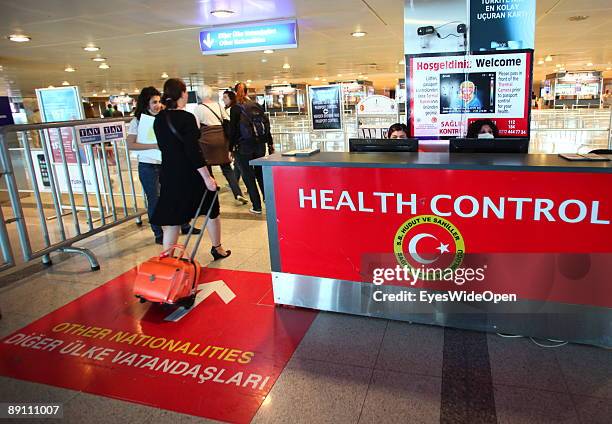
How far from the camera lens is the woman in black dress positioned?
10.6ft

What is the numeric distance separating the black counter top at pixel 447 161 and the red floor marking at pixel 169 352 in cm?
109

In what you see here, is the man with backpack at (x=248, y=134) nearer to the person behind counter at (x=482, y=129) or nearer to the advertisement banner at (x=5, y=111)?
the advertisement banner at (x=5, y=111)

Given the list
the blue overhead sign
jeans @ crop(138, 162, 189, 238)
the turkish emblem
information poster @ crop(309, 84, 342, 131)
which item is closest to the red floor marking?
the turkish emblem

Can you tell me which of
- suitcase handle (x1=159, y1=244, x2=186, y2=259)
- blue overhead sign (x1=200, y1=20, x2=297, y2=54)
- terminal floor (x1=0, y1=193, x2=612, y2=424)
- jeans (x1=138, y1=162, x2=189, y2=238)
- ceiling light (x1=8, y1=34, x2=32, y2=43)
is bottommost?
terminal floor (x1=0, y1=193, x2=612, y2=424)

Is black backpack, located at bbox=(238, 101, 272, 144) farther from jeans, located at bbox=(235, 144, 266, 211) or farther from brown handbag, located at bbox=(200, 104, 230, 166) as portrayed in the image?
brown handbag, located at bbox=(200, 104, 230, 166)

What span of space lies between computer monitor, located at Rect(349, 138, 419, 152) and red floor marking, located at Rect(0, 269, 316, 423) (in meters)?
1.24

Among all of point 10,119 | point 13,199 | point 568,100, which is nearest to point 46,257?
point 13,199

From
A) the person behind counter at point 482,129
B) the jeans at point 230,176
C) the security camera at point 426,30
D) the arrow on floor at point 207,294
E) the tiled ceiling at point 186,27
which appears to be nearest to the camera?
the arrow on floor at point 207,294

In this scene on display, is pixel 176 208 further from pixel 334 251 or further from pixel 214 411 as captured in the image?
pixel 214 411

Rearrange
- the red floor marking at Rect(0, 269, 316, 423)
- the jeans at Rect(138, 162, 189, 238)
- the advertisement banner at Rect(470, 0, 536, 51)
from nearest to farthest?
the red floor marking at Rect(0, 269, 316, 423)
the advertisement banner at Rect(470, 0, 536, 51)
the jeans at Rect(138, 162, 189, 238)

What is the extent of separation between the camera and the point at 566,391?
2.12 m

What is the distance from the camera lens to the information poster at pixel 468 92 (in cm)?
374

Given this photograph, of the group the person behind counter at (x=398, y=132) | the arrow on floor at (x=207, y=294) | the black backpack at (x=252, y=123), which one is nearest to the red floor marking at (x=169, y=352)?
the arrow on floor at (x=207, y=294)

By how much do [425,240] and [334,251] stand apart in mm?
614
